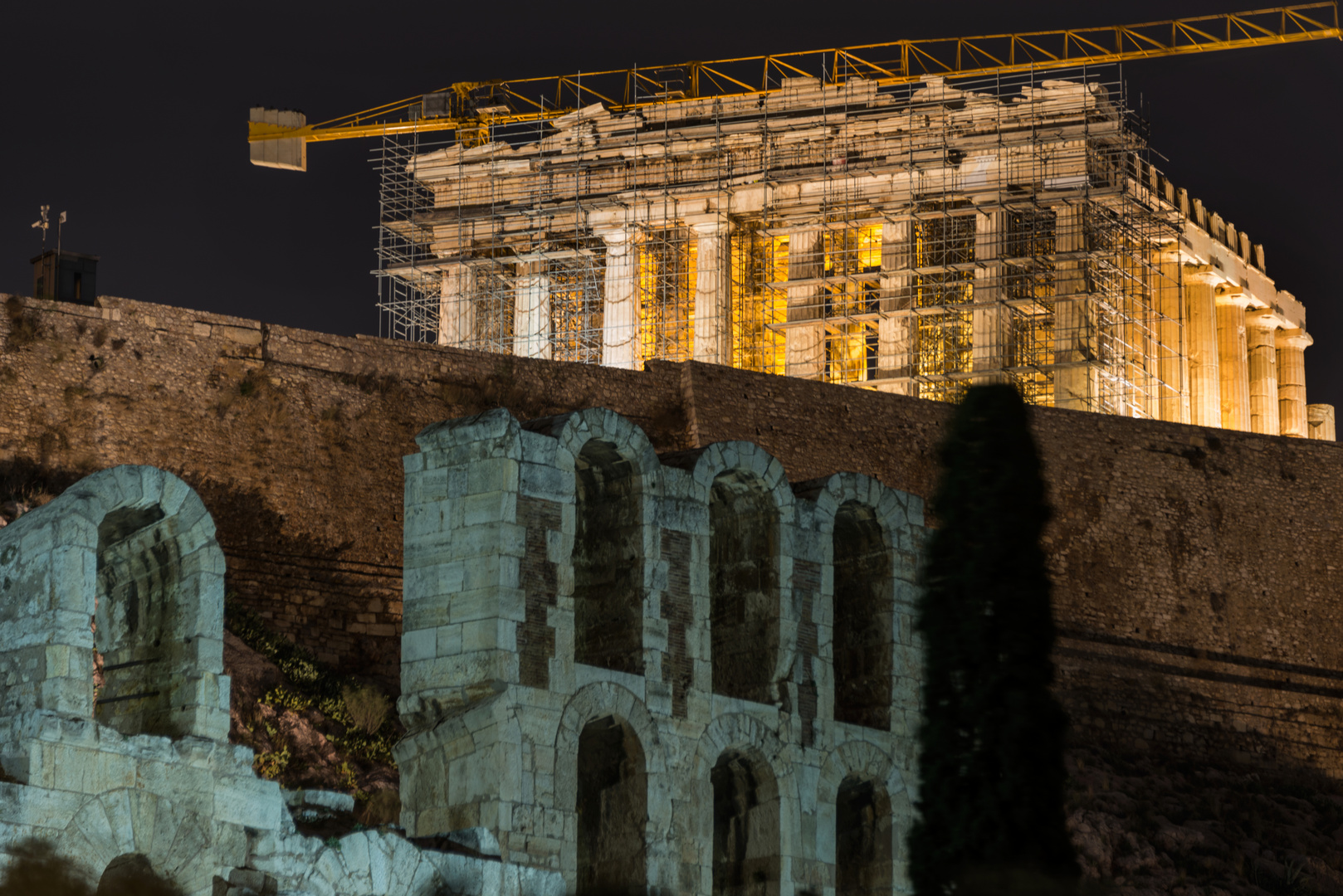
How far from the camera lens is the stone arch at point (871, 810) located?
24.8 m

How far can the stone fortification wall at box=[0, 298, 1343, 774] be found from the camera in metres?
31.5

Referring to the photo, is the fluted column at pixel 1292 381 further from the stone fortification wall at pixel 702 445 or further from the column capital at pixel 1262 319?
the stone fortification wall at pixel 702 445

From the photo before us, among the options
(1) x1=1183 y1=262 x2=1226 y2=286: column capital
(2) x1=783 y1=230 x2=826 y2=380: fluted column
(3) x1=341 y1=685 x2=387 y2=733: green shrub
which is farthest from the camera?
(1) x1=1183 y1=262 x2=1226 y2=286: column capital

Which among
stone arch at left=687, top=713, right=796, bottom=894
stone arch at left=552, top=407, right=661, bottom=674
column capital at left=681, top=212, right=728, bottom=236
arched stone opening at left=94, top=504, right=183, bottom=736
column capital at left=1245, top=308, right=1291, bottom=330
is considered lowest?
stone arch at left=687, top=713, right=796, bottom=894

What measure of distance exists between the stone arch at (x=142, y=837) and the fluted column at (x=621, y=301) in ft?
116

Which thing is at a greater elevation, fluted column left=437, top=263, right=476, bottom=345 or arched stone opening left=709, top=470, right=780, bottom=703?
fluted column left=437, top=263, right=476, bottom=345

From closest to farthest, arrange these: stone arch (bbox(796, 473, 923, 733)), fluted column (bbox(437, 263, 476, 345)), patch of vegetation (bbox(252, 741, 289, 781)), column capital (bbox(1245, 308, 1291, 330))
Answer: stone arch (bbox(796, 473, 923, 733)) → patch of vegetation (bbox(252, 741, 289, 781)) → fluted column (bbox(437, 263, 476, 345)) → column capital (bbox(1245, 308, 1291, 330))

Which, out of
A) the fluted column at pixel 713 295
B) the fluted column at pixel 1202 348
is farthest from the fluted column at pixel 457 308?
the fluted column at pixel 1202 348

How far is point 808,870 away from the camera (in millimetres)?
24094

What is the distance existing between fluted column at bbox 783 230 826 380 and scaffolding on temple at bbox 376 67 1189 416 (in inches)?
2.1

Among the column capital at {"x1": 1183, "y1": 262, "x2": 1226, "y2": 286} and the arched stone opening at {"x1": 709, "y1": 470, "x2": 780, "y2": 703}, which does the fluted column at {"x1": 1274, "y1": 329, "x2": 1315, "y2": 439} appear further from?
the arched stone opening at {"x1": 709, "y1": 470, "x2": 780, "y2": 703}

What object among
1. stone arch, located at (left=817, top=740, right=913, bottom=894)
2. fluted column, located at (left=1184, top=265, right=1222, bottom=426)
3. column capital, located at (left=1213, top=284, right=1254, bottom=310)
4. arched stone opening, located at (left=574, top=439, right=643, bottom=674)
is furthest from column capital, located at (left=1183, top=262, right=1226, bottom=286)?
arched stone opening, located at (left=574, top=439, right=643, bottom=674)

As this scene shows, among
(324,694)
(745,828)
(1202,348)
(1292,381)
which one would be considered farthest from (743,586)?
(1292,381)

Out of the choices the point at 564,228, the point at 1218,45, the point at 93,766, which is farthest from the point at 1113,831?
the point at 1218,45
